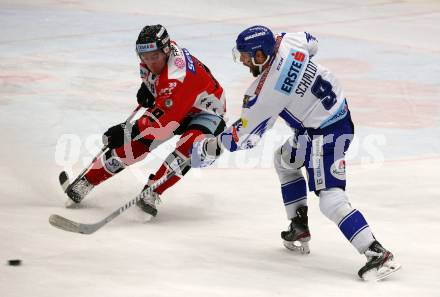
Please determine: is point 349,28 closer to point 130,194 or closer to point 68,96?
point 68,96

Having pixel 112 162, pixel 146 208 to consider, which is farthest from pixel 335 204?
pixel 112 162

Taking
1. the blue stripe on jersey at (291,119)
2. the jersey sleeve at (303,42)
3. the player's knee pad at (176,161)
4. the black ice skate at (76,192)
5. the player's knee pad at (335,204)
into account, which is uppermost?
the jersey sleeve at (303,42)

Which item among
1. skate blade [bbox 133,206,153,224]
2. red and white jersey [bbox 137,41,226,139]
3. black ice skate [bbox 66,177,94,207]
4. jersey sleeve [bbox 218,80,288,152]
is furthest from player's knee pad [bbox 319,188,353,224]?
black ice skate [bbox 66,177,94,207]

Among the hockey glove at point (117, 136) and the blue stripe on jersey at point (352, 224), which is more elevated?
the hockey glove at point (117, 136)

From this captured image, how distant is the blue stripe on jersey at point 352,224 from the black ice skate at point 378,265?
120mm

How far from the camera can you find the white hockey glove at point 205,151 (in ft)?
16.4

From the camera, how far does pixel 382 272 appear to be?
4676 mm

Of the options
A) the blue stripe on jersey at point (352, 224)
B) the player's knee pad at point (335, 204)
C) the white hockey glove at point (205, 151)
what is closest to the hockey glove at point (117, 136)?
the white hockey glove at point (205, 151)

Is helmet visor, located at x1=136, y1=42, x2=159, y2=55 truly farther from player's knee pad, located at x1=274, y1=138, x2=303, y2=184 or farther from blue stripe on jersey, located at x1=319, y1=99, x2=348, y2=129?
blue stripe on jersey, located at x1=319, y1=99, x2=348, y2=129

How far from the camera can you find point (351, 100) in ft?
28.8

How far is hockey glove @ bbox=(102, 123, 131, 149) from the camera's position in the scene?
5996 mm

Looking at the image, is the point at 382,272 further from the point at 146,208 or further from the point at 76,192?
the point at 76,192

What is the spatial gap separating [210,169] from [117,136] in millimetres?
1142

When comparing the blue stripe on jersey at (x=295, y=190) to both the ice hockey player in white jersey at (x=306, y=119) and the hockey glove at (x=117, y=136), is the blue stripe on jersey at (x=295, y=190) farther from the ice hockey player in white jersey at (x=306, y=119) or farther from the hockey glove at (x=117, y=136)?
the hockey glove at (x=117, y=136)
